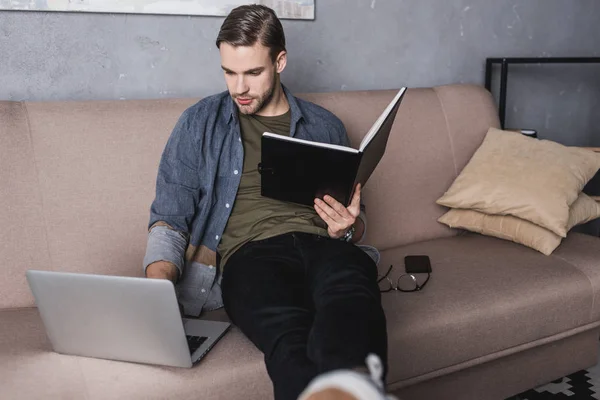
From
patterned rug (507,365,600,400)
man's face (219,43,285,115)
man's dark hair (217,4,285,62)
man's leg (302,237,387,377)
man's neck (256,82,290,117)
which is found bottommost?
patterned rug (507,365,600,400)

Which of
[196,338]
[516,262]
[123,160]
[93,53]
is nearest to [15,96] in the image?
[93,53]

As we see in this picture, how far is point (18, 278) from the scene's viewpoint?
1.55m

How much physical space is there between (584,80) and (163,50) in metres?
2.12

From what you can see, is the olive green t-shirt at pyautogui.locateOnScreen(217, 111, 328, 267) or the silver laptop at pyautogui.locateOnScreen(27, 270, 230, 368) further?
the olive green t-shirt at pyautogui.locateOnScreen(217, 111, 328, 267)

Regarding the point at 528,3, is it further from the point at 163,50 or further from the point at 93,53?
the point at 93,53

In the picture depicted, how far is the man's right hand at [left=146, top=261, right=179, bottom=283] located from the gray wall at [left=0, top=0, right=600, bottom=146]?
743 mm

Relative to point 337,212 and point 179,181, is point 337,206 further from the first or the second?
point 179,181

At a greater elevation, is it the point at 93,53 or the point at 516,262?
the point at 93,53

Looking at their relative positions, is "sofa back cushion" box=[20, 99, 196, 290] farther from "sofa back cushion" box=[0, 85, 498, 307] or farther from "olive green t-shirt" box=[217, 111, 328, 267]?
"olive green t-shirt" box=[217, 111, 328, 267]

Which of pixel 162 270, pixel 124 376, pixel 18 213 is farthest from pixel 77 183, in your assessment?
pixel 124 376

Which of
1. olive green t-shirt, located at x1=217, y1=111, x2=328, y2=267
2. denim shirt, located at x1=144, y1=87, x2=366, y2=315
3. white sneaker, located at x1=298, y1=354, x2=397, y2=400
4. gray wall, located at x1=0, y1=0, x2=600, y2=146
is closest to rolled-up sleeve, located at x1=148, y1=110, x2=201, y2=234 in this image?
denim shirt, located at x1=144, y1=87, x2=366, y2=315

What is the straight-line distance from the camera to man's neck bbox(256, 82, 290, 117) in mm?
1671

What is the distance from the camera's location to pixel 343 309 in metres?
1.10

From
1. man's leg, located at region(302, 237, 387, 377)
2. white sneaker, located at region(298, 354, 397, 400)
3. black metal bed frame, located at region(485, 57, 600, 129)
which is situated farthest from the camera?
black metal bed frame, located at region(485, 57, 600, 129)
